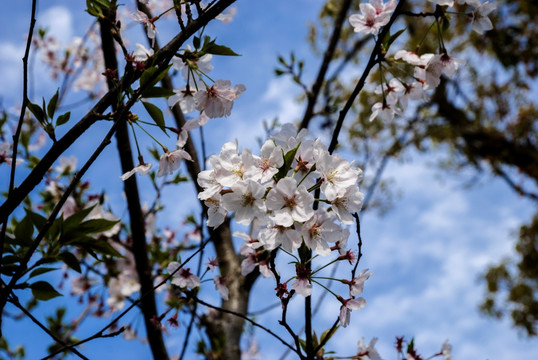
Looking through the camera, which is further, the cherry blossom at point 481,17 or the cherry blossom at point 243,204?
the cherry blossom at point 481,17

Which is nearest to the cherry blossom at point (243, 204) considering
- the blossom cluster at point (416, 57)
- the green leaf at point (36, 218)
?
the green leaf at point (36, 218)

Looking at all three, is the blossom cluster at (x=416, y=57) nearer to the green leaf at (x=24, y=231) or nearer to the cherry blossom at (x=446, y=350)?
the cherry blossom at (x=446, y=350)

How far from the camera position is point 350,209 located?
0.71 metres

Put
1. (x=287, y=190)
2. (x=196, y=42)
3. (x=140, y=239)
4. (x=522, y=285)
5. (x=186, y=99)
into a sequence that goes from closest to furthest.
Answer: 1. (x=287, y=190)
2. (x=196, y=42)
3. (x=186, y=99)
4. (x=140, y=239)
5. (x=522, y=285)

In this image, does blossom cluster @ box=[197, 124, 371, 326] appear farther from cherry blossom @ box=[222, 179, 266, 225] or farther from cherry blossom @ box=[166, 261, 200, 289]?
cherry blossom @ box=[166, 261, 200, 289]

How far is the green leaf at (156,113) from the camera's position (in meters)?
0.74

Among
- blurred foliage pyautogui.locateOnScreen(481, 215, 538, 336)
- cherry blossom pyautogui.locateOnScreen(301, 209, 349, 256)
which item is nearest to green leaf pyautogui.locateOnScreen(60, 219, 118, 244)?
cherry blossom pyautogui.locateOnScreen(301, 209, 349, 256)

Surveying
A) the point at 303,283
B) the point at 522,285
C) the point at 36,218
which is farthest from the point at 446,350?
the point at 522,285

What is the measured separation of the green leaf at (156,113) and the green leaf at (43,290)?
33cm

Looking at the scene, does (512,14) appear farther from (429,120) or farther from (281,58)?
(281,58)

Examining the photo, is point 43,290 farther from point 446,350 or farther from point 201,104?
point 446,350

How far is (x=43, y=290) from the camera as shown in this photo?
2.60 feet

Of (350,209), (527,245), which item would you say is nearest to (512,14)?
(527,245)

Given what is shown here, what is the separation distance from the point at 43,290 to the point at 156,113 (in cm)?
35
